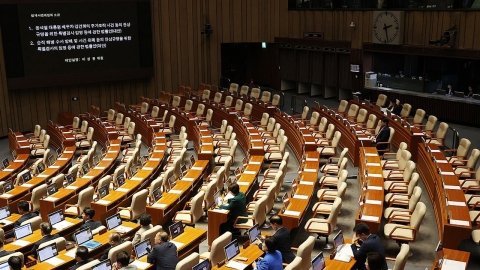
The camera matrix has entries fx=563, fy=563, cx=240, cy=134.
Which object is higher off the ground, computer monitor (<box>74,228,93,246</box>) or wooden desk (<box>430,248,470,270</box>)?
wooden desk (<box>430,248,470,270</box>)

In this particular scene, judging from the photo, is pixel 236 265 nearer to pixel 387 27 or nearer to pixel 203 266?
pixel 203 266

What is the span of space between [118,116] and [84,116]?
136 centimetres

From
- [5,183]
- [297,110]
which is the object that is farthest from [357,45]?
[5,183]

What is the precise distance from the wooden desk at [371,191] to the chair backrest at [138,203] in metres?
3.65

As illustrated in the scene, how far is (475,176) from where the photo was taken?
10.9 metres

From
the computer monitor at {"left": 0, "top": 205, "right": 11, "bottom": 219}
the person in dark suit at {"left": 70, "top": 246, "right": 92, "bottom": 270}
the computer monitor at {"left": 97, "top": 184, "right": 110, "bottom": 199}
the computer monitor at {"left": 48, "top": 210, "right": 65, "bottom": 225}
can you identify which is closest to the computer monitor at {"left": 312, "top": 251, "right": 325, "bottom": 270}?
the person in dark suit at {"left": 70, "top": 246, "right": 92, "bottom": 270}

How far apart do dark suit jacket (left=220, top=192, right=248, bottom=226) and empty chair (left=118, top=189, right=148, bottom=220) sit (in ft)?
5.04

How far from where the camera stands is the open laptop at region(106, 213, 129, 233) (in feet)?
27.7

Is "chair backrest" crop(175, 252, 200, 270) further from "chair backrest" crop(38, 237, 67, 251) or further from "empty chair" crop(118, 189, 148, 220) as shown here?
"empty chair" crop(118, 189, 148, 220)

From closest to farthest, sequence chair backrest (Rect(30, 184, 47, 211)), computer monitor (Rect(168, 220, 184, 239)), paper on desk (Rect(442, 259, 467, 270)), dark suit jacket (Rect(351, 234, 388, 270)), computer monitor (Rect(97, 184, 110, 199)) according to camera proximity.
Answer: paper on desk (Rect(442, 259, 467, 270)) → dark suit jacket (Rect(351, 234, 388, 270)) → computer monitor (Rect(168, 220, 184, 239)) → computer monitor (Rect(97, 184, 110, 199)) → chair backrest (Rect(30, 184, 47, 211))

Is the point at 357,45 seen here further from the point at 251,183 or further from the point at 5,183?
the point at 5,183

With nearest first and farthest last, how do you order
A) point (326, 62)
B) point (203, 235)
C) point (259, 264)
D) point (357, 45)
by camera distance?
point (259, 264), point (203, 235), point (357, 45), point (326, 62)

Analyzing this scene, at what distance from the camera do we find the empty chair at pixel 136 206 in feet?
31.5

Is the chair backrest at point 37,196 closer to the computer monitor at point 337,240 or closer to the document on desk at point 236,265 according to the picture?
the document on desk at point 236,265
